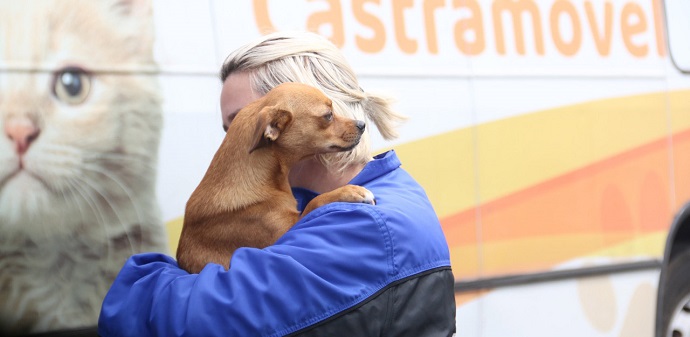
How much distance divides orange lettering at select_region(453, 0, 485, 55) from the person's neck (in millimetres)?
1923

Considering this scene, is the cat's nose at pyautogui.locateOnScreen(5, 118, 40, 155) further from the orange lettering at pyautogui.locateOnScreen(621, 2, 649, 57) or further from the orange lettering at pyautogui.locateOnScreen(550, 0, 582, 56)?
the orange lettering at pyautogui.locateOnScreen(621, 2, 649, 57)

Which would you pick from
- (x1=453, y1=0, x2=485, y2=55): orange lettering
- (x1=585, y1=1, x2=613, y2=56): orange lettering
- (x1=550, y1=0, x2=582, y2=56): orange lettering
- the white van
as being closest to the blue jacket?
the white van

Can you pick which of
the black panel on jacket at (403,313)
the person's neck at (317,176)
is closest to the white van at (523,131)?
the person's neck at (317,176)

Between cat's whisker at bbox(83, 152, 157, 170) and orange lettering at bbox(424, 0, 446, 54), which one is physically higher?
orange lettering at bbox(424, 0, 446, 54)

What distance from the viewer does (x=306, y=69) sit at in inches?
101

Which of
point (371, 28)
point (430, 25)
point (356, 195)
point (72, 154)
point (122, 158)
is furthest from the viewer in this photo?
point (430, 25)

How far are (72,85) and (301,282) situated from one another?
1.56 meters

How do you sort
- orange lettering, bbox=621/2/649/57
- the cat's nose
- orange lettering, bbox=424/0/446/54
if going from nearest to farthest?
the cat's nose → orange lettering, bbox=424/0/446/54 → orange lettering, bbox=621/2/649/57

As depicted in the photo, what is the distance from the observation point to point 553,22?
4.85 metres

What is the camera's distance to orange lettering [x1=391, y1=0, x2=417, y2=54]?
427 cm

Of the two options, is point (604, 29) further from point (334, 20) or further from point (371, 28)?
point (334, 20)

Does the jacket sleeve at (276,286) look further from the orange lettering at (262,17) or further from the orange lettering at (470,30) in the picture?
the orange lettering at (470,30)

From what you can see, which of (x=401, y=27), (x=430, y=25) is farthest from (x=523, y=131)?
(x=401, y=27)

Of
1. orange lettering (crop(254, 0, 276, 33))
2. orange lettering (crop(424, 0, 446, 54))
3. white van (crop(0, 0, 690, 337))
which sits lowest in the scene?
white van (crop(0, 0, 690, 337))
